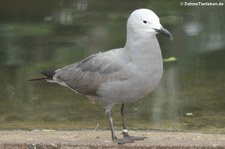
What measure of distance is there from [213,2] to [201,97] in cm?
461

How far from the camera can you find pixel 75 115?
20.2ft

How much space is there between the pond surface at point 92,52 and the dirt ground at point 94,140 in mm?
510

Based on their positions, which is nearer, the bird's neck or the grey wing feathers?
the bird's neck

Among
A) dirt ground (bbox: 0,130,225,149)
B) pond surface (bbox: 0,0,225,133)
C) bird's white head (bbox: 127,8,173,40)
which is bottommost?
pond surface (bbox: 0,0,225,133)

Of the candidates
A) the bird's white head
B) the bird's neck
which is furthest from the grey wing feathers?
the bird's white head

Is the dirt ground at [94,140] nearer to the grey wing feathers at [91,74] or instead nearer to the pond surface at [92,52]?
the grey wing feathers at [91,74]

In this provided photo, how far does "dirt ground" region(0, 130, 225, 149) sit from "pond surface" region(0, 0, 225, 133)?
0.51 meters

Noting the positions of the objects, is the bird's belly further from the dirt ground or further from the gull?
the dirt ground

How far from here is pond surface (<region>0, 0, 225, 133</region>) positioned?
6.05m

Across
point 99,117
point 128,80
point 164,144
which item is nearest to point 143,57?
point 128,80

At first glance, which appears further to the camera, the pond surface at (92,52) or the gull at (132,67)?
the pond surface at (92,52)

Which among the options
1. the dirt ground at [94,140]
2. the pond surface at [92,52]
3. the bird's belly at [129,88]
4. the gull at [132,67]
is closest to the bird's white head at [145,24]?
the gull at [132,67]

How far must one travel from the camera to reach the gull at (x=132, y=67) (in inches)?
184

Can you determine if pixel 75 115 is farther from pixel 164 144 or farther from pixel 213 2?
pixel 213 2
